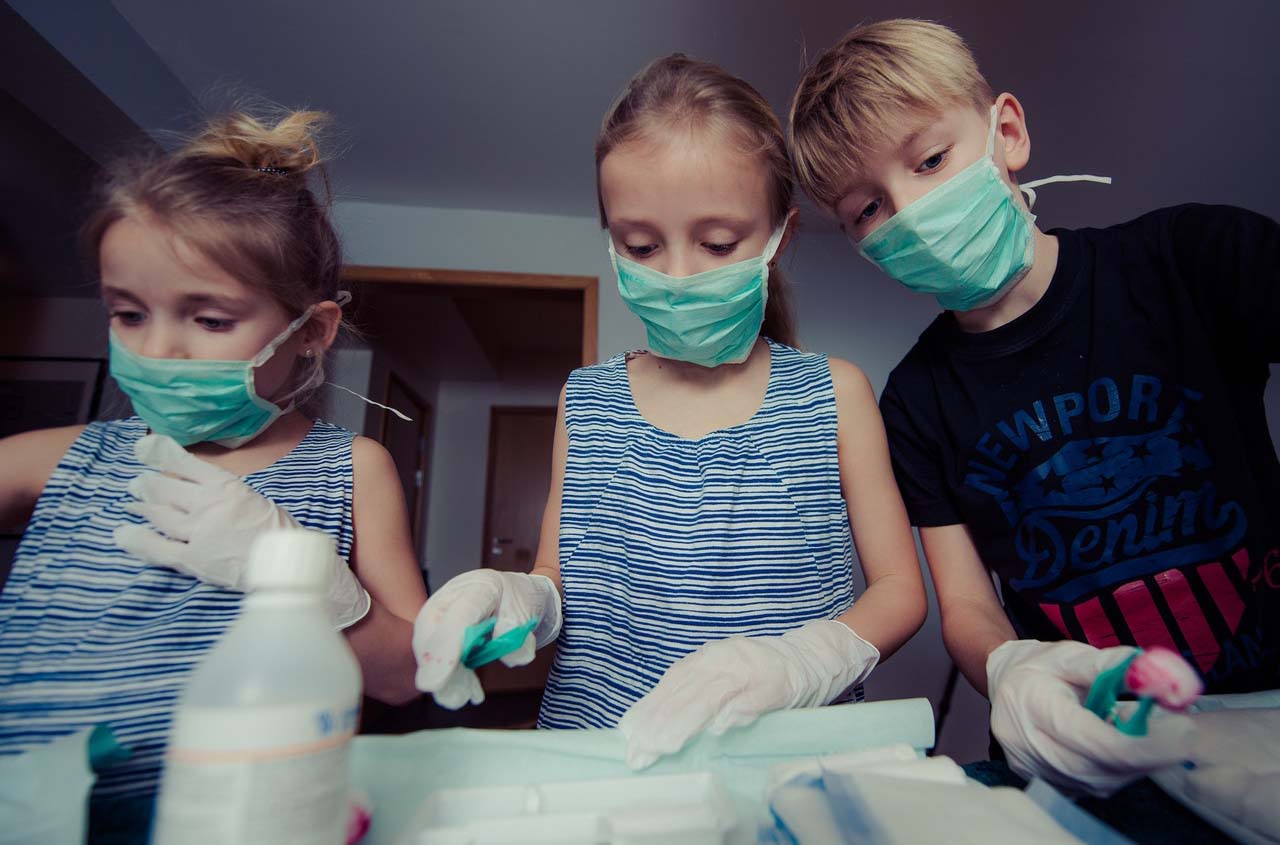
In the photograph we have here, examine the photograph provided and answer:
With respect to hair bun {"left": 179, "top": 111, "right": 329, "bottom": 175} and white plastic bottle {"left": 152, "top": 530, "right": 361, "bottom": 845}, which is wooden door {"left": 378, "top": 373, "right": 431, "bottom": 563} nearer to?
hair bun {"left": 179, "top": 111, "right": 329, "bottom": 175}

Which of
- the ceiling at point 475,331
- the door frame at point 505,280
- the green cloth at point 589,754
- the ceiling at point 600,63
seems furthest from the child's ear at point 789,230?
the ceiling at point 475,331

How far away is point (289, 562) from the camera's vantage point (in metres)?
0.31

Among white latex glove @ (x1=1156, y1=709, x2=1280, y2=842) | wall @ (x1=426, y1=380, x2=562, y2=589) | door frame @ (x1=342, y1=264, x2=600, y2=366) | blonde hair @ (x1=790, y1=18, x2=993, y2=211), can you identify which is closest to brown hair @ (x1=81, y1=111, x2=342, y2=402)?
blonde hair @ (x1=790, y1=18, x2=993, y2=211)

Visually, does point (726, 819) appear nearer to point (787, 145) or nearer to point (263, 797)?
point (263, 797)

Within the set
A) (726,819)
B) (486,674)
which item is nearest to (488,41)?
(726,819)

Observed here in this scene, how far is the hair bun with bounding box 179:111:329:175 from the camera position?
32.4 inches

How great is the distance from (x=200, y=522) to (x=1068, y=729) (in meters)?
0.79

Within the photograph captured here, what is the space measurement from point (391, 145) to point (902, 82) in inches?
86.1

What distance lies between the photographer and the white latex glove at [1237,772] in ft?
1.41

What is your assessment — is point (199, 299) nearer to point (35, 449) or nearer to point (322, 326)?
point (322, 326)

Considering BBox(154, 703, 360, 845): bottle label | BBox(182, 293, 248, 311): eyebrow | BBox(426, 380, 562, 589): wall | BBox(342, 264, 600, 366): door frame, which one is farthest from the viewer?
BBox(426, 380, 562, 589): wall

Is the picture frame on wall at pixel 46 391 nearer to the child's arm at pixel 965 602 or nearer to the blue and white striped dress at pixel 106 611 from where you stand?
the blue and white striped dress at pixel 106 611

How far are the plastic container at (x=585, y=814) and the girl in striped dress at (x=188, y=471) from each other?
29cm

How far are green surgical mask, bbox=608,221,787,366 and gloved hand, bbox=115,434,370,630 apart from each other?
48 cm
